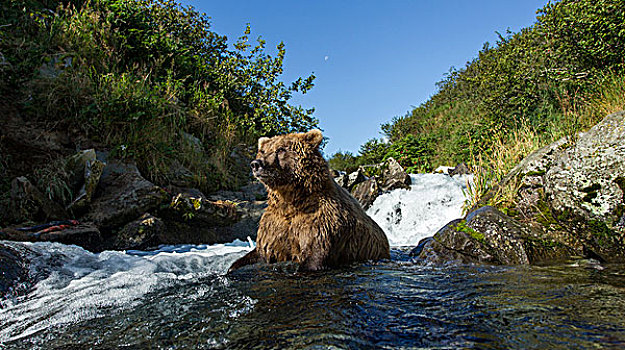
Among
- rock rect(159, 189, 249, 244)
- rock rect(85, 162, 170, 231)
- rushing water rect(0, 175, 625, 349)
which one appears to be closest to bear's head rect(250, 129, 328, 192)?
rushing water rect(0, 175, 625, 349)

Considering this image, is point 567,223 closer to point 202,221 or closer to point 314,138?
point 314,138

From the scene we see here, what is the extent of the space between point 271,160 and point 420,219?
832 cm

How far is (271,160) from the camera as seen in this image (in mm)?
3877

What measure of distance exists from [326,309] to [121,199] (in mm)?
5908

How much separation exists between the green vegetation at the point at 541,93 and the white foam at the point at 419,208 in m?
1.46

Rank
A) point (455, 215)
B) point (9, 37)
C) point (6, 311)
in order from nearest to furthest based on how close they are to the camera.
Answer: point (6, 311) < point (9, 37) < point (455, 215)

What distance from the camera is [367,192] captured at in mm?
12531

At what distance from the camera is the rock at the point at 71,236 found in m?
4.88

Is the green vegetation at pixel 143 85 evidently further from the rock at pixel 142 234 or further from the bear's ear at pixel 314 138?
the bear's ear at pixel 314 138

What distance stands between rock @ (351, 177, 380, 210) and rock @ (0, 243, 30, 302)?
391 inches

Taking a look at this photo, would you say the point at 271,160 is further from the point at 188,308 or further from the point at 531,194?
the point at 531,194

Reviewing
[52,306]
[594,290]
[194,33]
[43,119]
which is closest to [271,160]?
[52,306]

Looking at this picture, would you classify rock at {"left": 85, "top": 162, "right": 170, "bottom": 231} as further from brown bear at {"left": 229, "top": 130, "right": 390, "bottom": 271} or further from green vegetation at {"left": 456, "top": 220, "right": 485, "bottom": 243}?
green vegetation at {"left": 456, "top": 220, "right": 485, "bottom": 243}

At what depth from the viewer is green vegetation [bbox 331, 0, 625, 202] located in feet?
27.9
